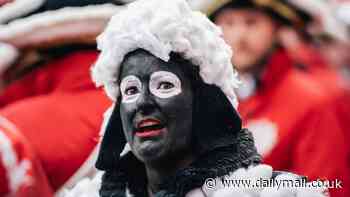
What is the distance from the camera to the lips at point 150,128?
2322 millimetres

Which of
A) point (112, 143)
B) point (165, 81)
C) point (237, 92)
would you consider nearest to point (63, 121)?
point (237, 92)

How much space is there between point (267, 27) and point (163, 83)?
152 centimetres

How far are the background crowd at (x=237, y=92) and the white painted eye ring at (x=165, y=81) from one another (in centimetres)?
37

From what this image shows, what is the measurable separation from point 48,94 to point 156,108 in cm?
106

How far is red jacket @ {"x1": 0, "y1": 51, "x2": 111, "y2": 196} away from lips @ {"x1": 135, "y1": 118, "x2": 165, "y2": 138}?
1.98ft

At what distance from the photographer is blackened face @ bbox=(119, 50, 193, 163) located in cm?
233

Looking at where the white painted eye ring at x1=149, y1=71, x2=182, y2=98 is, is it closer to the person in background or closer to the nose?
the nose

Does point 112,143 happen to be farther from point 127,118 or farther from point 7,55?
point 7,55

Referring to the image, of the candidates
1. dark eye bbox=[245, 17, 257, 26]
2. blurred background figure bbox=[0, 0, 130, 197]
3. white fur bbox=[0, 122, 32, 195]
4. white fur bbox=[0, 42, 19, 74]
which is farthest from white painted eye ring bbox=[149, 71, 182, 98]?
dark eye bbox=[245, 17, 257, 26]

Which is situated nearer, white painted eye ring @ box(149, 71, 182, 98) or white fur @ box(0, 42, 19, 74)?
white painted eye ring @ box(149, 71, 182, 98)

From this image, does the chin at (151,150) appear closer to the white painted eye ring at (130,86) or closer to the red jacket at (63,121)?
the white painted eye ring at (130,86)

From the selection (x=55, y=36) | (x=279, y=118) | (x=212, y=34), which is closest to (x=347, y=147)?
(x=279, y=118)

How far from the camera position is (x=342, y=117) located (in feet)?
12.6

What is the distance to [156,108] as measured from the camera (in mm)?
2334
